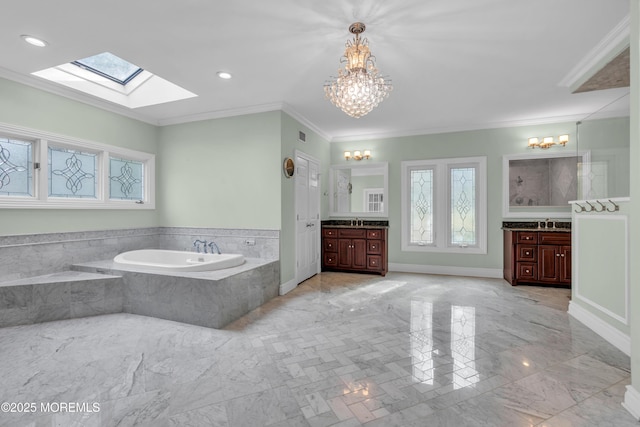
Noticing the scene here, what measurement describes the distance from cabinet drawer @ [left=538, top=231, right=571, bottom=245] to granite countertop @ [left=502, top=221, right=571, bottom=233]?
51mm

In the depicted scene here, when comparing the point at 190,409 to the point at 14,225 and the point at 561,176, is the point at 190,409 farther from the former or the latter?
the point at 561,176

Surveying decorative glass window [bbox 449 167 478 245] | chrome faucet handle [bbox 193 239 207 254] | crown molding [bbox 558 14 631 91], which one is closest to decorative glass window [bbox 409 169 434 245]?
decorative glass window [bbox 449 167 478 245]

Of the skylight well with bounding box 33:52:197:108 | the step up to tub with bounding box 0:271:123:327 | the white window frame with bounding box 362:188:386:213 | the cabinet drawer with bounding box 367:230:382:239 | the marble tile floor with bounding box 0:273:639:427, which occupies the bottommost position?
the marble tile floor with bounding box 0:273:639:427

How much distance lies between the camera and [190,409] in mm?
1688

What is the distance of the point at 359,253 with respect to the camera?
5.23 m

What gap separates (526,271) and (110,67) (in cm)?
647

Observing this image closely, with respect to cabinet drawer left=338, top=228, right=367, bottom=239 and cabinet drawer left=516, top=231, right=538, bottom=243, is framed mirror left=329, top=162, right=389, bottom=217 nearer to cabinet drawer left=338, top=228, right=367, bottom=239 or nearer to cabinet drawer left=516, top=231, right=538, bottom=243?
cabinet drawer left=338, top=228, right=367, bottom=239

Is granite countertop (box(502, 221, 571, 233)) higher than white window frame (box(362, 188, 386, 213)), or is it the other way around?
white window frame (box(362, 188, 386, 213))

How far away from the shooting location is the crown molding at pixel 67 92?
3.04m

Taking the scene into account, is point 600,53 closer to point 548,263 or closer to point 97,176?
point 548,263

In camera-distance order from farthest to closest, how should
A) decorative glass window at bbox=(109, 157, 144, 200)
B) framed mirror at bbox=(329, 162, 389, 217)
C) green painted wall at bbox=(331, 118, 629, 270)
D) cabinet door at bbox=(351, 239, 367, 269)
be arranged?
1. framed mirror at bbox=(329, 162, 389, 217)
2. cabinet door at bbox=(351, 239, 367, 269)
3. green painted wall at bbox=(331, 118, 629, 270)
4. decorative glass window at bbox=(109, 157, 144, 200)

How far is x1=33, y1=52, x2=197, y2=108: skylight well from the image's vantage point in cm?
349

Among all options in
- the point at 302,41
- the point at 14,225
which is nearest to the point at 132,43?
the point at 302,41

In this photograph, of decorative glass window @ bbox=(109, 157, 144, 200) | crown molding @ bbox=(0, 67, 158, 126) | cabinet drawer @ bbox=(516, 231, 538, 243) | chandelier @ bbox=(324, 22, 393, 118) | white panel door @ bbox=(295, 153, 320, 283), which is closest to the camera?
chandelier @ bbox=(324, 22, 393, 118)
